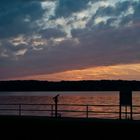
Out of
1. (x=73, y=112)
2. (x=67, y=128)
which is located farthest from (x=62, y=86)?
(x=67, y=128)

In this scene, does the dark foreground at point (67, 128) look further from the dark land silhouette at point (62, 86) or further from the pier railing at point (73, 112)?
the dark land silhouette at point (62, 86)

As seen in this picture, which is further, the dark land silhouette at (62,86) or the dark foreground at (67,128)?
the dark land silhouette at (62,86)

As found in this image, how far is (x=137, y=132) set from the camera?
23797 mm

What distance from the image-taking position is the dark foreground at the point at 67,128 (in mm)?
24234

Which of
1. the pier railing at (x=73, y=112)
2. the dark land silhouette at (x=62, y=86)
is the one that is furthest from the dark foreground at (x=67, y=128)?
the dark land silhouette at (x=62, y=86)

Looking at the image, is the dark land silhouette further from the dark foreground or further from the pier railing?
the dark foreground

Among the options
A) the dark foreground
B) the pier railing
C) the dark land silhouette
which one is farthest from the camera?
the dark land silhouette

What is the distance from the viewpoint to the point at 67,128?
2527 centimetres

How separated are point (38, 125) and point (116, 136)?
4842 mm

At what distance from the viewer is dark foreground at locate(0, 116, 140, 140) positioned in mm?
24234

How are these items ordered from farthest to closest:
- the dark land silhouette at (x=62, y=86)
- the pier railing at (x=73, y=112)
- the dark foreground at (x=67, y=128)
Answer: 1. the dark land silhouette at (x=62, y=86)
2. the pier railing at (x=73, y=112)
3. the dark foreground at (x=67, y=128)

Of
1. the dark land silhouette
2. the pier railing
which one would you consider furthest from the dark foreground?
the dark land silhouette

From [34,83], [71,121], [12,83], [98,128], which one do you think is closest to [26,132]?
[71,121]

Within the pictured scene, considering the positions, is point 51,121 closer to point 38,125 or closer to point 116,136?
point 38,125
